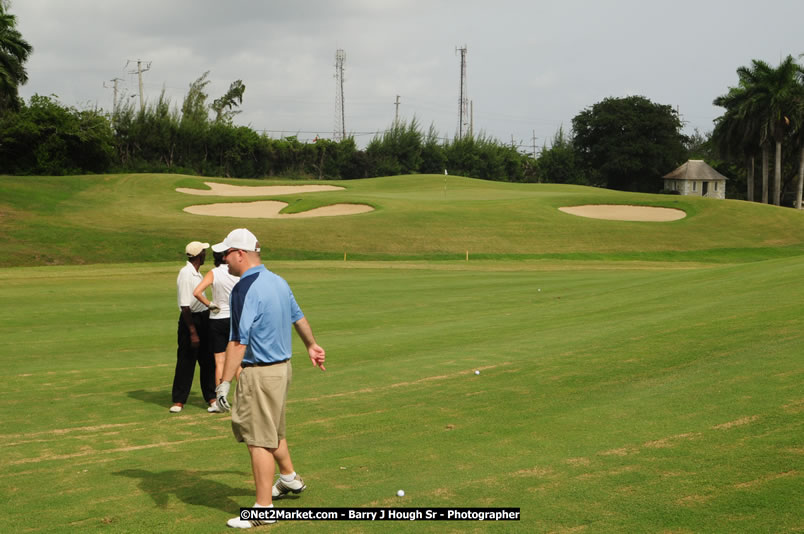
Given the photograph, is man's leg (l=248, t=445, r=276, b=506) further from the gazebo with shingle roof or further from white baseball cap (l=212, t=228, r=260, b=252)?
the gazebo with shingle roof

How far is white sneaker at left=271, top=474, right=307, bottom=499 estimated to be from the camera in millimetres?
7473

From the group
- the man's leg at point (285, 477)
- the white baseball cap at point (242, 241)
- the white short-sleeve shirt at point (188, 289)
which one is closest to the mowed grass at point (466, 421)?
the man's leg at point (285, 477)

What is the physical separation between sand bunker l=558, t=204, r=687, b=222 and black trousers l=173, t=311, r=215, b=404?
43.5 m

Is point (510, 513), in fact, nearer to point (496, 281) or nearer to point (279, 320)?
point (279, 320)

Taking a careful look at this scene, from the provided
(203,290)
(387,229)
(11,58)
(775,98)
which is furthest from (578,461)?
(775,98)

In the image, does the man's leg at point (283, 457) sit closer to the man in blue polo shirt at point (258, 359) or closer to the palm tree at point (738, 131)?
the man in blue polo shirt at point (258, 359)

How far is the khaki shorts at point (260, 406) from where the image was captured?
7.09 m

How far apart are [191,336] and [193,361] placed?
1.37 feet

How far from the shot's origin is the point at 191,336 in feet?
39.0

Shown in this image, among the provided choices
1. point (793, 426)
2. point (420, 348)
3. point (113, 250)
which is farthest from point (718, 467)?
point (113, 250)

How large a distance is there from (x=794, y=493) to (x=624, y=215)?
49.9 metres

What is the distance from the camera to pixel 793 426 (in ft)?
26.5

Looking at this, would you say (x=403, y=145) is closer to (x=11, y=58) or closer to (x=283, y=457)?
(x=11, y=58)

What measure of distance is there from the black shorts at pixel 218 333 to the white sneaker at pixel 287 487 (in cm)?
460
